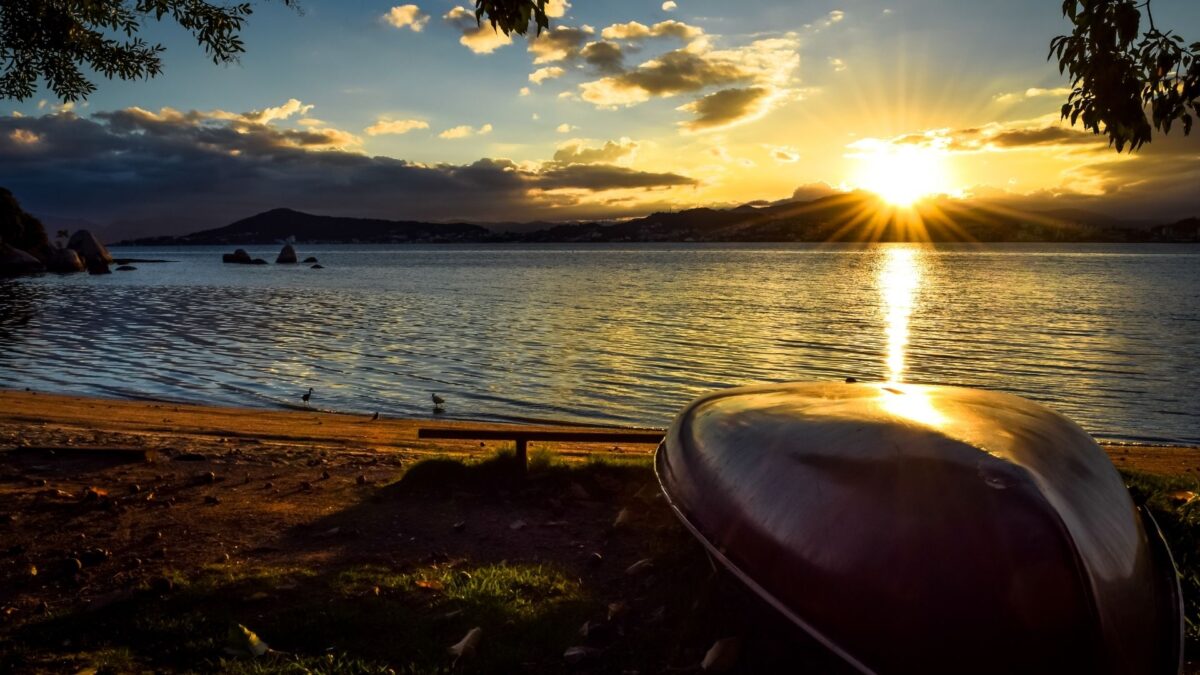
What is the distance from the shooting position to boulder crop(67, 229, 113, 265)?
10025 cm

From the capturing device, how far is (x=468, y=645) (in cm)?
501

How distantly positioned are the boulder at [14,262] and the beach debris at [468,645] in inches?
4093

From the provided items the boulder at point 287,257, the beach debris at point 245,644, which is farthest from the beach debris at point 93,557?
the boulder at point 287,257

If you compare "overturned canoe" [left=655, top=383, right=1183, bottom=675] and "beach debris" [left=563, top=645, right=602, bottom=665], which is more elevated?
"overturned canoe" [left=655, top=383, right=1183, bottom=675]

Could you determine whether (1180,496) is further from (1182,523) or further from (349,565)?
(349,565)

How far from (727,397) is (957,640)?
376 cm

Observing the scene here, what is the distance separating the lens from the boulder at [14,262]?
278 ft

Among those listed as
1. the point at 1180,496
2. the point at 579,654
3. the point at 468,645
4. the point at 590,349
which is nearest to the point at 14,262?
the point at 590,349

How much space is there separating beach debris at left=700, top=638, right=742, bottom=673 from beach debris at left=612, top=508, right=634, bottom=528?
2.90 metres

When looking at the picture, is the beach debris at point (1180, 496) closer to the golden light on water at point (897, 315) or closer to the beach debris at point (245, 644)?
the golden light on water at point (897, 315)

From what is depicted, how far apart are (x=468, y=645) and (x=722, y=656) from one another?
1693mm

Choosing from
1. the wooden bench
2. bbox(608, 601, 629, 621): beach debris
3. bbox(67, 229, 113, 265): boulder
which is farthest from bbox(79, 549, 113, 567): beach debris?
bbox(67, 229, 113, 265): boulder

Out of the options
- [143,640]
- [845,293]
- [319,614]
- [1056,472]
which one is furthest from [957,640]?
[845,293]

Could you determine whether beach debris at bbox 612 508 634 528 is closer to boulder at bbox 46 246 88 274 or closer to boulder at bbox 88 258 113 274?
boulder at bbox 88 258 113 274
